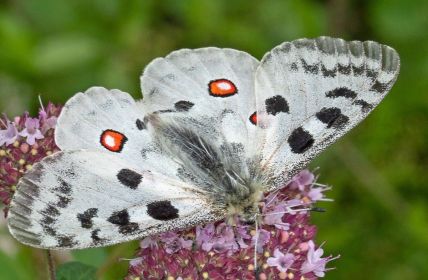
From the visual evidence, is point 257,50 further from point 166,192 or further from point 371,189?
point 166,192

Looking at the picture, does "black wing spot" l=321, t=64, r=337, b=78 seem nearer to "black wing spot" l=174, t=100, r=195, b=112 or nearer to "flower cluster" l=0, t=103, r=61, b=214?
"black wing spot" l=174, t=100, r=195, b=112

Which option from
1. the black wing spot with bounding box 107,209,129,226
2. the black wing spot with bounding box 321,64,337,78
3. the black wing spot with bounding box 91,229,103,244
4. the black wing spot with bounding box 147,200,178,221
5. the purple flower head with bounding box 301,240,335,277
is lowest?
the purple flower head with bounding box 301,240,335,277

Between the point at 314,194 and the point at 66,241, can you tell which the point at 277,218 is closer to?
the point at 314,194

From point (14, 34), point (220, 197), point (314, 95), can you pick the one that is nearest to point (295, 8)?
point (14, 34)

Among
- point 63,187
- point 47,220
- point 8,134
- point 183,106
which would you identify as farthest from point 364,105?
point 8,134

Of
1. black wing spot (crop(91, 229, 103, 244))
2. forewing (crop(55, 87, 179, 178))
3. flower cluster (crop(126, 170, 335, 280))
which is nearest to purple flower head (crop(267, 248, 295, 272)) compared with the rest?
flower cluster (crop(126, 170, 335, 280))

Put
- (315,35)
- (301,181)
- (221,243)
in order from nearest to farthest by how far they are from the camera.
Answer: (221,243) < (301,181) < (315,35)

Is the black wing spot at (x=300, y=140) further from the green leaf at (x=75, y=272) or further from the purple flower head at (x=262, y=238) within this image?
the green leaf at (x=75, y=272)
